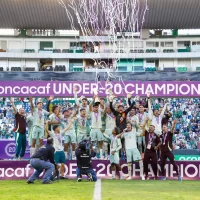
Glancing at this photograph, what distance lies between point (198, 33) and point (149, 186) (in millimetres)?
52953

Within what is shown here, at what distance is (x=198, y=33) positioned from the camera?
212 feet

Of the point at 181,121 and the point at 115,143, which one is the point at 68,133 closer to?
the point at 115,143

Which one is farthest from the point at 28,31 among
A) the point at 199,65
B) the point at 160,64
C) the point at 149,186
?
the point at 149,186

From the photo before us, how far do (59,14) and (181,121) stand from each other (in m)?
25.7

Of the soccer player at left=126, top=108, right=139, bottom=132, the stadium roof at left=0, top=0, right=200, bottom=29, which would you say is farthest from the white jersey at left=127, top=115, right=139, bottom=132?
the stadium roof at left=0, top=0, right=200, bottom=29

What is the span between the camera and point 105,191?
1194cm

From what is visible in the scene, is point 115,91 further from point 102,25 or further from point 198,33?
point 198,33

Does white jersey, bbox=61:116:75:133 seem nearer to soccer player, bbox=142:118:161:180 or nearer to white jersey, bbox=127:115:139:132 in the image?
white jersey, bbox=127:115:139:132

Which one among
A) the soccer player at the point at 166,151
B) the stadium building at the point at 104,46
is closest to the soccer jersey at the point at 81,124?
the soccer player at the point at 166,151

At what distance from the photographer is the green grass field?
1085 centimetres

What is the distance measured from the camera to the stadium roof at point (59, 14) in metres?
56.9

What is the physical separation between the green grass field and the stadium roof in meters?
43.6

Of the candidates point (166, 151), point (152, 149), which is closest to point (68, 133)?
point (152, 149)

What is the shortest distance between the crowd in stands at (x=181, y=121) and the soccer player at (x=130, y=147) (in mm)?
13776
